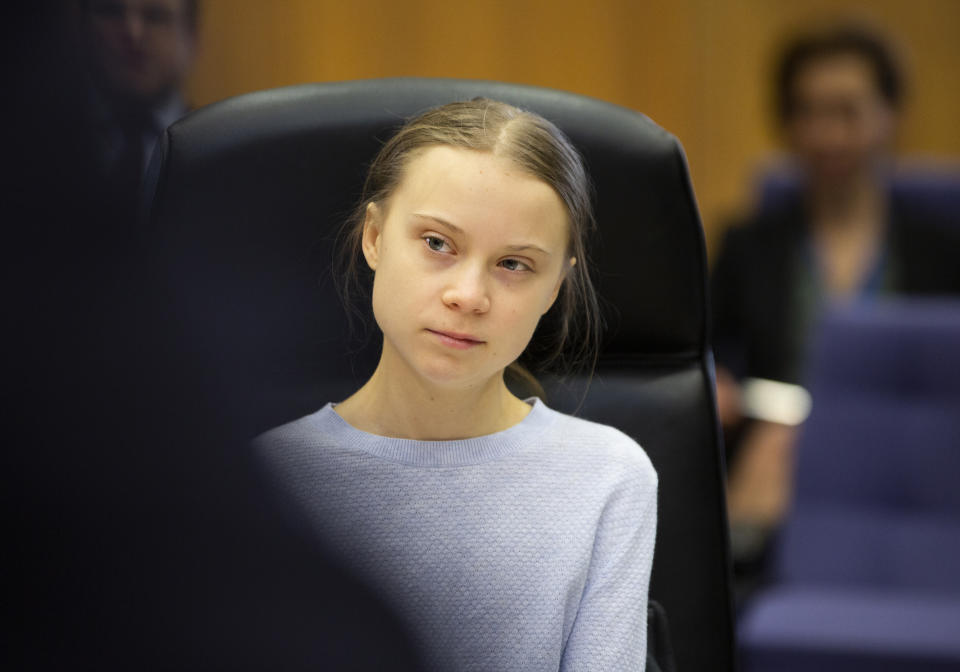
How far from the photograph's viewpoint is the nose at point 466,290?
54 centimetres

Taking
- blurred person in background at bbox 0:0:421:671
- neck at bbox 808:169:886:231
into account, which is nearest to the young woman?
blurred person in background at bbox 0:0:421:671

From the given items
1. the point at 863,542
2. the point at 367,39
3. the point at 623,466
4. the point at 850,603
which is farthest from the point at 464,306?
the point at 367,39

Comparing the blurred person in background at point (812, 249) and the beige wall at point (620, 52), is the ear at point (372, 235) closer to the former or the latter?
the beige wall at point (620, 52)

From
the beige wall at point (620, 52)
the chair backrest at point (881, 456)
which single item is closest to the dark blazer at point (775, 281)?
the chair backrest at point (881, 456)

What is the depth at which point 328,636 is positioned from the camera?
0.30 meters

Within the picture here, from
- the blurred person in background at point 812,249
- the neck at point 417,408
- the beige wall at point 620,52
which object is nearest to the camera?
the neck at point 417,408

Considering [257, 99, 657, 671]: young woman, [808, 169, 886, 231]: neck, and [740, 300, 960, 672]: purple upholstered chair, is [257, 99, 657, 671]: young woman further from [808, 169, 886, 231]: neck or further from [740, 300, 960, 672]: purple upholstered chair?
[808, 169, 886, 231]: neck

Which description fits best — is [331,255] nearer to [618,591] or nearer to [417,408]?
[417,408]

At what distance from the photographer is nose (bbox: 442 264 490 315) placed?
0.54m

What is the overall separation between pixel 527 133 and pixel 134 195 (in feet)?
1.08

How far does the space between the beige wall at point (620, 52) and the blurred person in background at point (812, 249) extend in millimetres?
490

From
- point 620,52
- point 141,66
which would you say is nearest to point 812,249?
point 620,52

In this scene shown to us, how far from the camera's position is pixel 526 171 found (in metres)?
0.56

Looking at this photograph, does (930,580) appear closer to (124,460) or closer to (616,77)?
(616,77)
